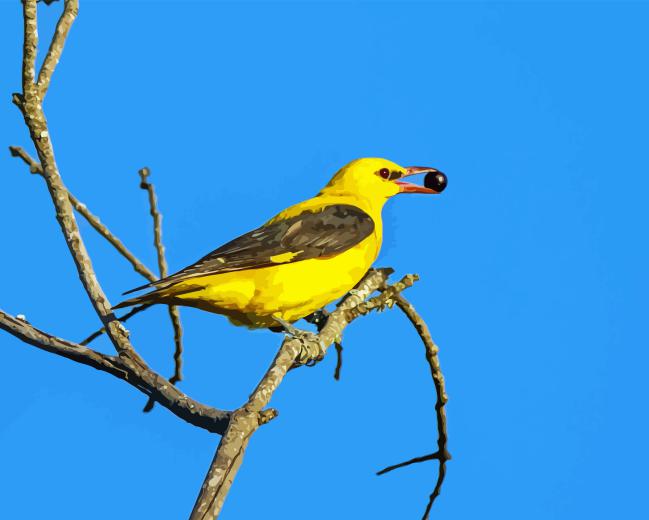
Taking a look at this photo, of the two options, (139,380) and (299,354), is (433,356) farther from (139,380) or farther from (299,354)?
(139,380)

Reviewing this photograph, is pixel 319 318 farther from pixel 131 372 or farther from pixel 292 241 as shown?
pixel 131 372

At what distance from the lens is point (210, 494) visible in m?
3.88

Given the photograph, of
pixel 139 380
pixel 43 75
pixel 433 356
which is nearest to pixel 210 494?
pixel 139 380

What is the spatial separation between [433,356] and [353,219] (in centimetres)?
142

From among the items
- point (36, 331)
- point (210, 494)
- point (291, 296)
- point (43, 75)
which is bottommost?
point (210, 494)

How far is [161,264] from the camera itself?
6.41 meters

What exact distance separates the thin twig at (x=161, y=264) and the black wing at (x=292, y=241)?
43cm

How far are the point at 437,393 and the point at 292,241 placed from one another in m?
1.42

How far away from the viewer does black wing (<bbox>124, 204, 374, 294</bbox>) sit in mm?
5855

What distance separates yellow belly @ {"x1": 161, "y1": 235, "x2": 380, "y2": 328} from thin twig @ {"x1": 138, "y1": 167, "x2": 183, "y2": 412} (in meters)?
0.45

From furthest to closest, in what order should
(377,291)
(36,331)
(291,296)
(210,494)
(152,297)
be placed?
(377,291) → (291,296) → (152,297) → (36,331) → (210,494)

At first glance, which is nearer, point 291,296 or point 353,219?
point 291,296

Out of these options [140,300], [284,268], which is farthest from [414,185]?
[140,300]

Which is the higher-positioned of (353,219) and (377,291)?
(353,219)
